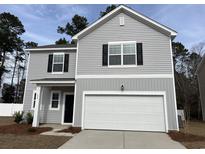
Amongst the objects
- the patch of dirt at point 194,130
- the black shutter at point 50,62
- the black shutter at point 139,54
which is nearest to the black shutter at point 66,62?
the black shutter at point 50,62

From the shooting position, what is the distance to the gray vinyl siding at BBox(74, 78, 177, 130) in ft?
31.0

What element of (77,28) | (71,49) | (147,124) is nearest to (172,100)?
(147,124)

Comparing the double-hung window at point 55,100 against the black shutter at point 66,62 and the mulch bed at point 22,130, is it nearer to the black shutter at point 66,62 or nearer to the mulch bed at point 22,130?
the black shutter at point 66,62

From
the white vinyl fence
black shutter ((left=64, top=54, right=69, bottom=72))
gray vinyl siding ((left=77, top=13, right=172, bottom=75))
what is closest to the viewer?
gray vinyl siding ((left=77, top=13, right=172, bottom=75))

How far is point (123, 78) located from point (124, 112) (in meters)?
2.06

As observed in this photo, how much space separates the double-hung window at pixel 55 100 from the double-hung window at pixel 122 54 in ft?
16.0

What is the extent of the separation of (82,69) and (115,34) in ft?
10.5

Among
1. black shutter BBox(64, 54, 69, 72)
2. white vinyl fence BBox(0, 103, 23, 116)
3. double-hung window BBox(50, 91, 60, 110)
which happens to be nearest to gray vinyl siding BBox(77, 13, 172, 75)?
black shutter BBox(64, 54, 69, 72)

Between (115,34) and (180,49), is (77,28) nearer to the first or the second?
(180,49)

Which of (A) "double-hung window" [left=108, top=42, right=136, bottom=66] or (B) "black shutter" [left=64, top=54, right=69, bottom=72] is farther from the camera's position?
(B) "black shutter" [left=64, top=54, right=69, bottom=72]

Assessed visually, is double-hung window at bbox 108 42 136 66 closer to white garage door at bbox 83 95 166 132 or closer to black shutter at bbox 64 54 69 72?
white garage door at bbox 83 95 166 132

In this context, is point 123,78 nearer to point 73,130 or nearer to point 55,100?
point 73,130

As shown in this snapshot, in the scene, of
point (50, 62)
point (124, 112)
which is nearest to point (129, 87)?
point (124, 112)

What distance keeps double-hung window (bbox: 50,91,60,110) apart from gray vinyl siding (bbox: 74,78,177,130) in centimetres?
267
